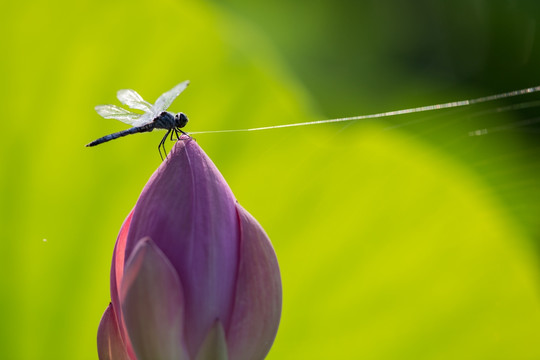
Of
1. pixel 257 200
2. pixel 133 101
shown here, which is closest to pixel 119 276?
pixel 133 101

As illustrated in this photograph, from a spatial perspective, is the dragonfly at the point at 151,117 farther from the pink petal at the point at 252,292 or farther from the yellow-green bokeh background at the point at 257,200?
the yellow-green bokeh background at the point at 257,200

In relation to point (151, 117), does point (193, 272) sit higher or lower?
lower

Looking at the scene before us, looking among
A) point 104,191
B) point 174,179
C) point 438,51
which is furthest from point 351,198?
point 438,51

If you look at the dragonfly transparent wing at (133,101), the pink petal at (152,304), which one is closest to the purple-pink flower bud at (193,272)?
the pink petal at (152,304)

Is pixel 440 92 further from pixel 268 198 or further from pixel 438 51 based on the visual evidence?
pixel 268 198

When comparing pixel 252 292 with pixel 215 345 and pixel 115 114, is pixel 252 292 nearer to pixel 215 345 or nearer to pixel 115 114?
pixel 215 345
